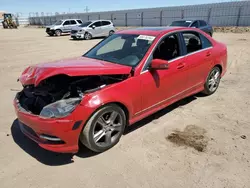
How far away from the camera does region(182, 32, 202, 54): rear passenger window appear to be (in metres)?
4.41

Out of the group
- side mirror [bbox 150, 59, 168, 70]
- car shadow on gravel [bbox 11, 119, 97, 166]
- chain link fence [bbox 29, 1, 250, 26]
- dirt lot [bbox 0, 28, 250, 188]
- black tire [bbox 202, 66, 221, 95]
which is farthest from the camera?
chain link fence [bbox 29, 1, 250, 26]

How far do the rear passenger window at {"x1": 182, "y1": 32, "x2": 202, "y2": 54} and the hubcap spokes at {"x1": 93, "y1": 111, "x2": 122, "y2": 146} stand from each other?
2.07m

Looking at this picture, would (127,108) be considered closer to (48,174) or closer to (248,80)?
(48,174)

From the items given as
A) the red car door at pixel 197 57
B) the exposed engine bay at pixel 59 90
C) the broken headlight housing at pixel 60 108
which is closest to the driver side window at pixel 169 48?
the red car door at pixel 197 57

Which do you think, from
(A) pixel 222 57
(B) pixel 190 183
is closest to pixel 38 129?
(B) pixel 190 183

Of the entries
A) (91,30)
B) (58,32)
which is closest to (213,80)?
(91,30)

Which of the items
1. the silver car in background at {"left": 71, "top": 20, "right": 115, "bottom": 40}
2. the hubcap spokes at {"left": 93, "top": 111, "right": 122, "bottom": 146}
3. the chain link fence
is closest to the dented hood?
the hubcap spokes at {"left": 93, "top": 111, "right": 122, "bottom": 146}

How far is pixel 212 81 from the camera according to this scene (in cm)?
526

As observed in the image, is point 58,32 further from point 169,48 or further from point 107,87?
point 107,87

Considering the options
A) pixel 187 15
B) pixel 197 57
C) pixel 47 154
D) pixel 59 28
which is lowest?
pixel 47 154

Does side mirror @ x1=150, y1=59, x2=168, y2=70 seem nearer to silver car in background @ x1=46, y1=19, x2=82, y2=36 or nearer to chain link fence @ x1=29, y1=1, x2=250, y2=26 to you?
silver car in background @ x1=46, y1=19, x2=82, y2=36

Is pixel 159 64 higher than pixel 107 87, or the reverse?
pixel 159 64

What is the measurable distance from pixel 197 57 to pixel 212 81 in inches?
41.3

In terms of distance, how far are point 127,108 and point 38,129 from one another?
4.13 feet
